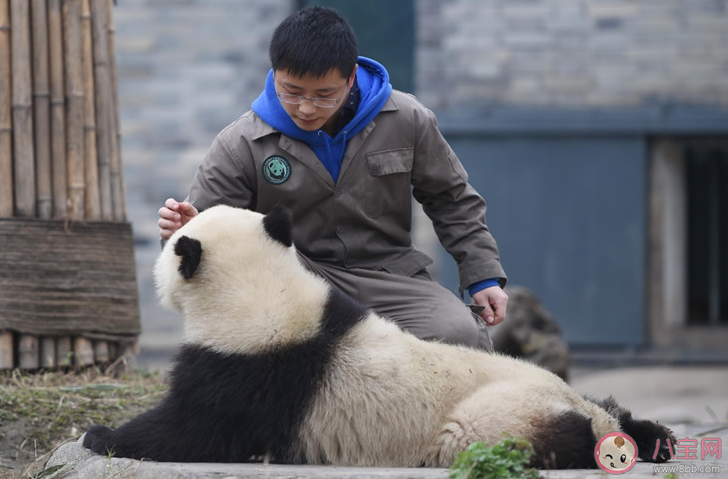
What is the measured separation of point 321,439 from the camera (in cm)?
350

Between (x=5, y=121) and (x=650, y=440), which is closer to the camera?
(x=650, y=440)

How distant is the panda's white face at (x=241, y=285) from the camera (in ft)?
11.4

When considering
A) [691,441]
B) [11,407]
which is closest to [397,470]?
[691,441]

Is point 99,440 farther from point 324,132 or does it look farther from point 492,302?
point 492,302

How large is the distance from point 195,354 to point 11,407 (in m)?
1.39

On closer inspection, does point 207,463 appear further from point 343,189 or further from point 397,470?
point 343,189

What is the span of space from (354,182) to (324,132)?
233 millimetres

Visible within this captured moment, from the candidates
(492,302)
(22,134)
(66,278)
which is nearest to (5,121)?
(22,134)

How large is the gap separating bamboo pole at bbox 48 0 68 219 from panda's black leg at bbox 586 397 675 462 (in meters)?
2.75

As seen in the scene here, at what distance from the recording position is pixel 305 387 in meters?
3.46

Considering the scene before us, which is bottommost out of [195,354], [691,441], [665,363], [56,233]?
[665,363]

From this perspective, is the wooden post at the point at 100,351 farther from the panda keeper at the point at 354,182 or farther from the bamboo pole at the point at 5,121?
the panda keeper at the point at 354,182

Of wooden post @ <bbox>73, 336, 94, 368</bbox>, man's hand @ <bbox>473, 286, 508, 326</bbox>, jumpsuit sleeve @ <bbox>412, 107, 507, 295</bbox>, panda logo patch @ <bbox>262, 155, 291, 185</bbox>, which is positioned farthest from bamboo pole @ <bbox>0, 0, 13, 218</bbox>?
man's hand @ <bbox>473, 286, 508, 326</bbox>

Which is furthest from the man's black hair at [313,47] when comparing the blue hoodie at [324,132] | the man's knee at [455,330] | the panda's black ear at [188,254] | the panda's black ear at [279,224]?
the man's knee at [455,330]
